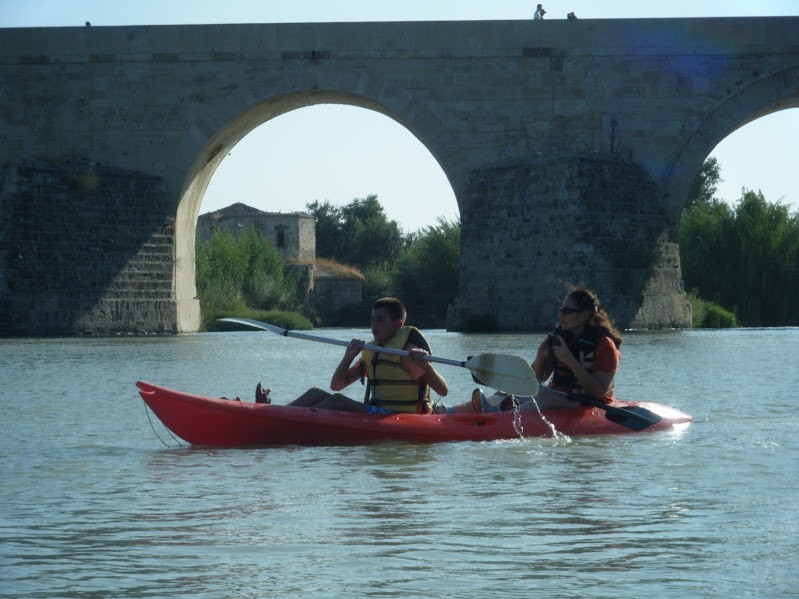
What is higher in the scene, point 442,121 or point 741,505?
point 442,121

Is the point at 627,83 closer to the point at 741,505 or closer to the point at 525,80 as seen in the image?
the point at 525,80

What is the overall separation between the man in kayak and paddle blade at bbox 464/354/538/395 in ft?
1.19

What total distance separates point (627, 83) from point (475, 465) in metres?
18.2

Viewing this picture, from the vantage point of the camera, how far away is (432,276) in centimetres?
4322

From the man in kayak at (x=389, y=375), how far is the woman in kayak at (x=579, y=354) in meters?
0.63

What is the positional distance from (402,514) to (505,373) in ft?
8.62

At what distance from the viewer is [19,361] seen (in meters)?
15.9

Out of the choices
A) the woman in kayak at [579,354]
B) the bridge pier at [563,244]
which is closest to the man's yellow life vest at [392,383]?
the woman in kayak at [579,354]

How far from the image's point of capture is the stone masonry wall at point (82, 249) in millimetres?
23375

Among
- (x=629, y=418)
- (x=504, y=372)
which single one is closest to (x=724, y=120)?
(x=629, y=418)

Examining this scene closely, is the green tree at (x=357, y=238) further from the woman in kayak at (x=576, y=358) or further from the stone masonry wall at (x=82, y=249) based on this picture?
the woman in kayak at (x=576, y=358)

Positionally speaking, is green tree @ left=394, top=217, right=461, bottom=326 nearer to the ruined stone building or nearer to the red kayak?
the ruined stone building

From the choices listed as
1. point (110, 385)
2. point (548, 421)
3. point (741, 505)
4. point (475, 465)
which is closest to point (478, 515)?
point (741, 505)

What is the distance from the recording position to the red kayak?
739 cm
